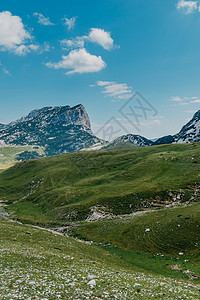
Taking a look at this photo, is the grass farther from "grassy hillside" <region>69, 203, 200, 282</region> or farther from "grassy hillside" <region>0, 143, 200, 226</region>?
"grassy hillside" <region>0, 143, 200, 226</region>

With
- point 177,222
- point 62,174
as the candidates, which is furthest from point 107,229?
point 62,174

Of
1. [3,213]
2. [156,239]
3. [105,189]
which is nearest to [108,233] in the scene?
[156,239]

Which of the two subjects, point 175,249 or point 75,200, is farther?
point 75,200

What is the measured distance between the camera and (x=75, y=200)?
87.6m

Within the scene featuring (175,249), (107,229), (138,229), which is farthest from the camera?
(107,229)

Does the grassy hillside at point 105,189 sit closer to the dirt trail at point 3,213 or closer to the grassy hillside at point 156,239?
the dirt trail at point 3,213

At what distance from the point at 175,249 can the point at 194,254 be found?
386 cm

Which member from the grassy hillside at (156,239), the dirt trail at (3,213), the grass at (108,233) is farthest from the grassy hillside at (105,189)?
the grassy hillside at (156,239)

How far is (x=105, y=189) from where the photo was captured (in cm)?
8931

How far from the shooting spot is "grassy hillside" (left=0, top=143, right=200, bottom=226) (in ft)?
235

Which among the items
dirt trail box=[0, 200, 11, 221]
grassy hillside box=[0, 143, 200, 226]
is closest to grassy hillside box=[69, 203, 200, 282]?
grassy hillside box=[0, 143, 200, 226]

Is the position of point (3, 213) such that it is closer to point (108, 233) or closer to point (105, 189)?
point (105, 189)

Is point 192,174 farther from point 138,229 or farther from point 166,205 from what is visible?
point 138,229

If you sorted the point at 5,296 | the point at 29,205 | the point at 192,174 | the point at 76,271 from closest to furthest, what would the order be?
the point at 5,296 < the point at 76,271 < the point at 192,174 < the point at 29,205
